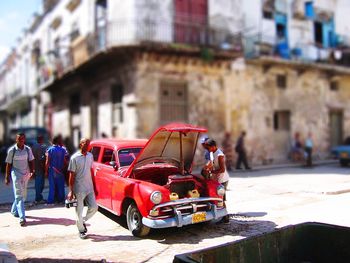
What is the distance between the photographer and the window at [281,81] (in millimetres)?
20033

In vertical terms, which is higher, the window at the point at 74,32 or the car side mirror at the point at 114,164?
the window at the point at 74,32

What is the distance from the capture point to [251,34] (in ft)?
62.6

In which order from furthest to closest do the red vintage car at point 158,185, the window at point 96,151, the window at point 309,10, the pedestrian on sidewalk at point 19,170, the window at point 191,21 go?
1. the window at point 309,10
2. the window at point 191,21
3. the window at point 96,151
4. the pedestrian on sidewalk at point 19,170
5. the red vintage car at point 158,185

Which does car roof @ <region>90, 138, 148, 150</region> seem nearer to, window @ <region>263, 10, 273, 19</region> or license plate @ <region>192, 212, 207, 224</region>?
license plate @ <region>192, 212, 207, 224</region>

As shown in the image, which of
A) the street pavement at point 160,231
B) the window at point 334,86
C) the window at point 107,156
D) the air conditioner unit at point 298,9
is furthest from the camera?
the window at point 334,86

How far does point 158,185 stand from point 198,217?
2.63 ft

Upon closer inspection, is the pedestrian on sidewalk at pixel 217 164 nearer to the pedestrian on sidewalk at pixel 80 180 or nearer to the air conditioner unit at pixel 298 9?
Result: the pedestrian on sidewalk at pixel 80 180

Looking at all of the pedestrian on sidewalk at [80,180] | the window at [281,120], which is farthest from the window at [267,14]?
the pedestrian on sidewalk at [80,180]

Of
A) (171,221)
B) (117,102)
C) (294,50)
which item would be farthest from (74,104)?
(171,221)

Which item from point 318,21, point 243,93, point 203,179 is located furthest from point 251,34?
point 203,179

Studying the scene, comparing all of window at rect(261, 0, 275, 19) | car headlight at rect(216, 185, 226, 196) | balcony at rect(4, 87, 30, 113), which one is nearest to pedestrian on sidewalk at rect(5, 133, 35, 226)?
car headlight at rect(216, 185, 226, 196)

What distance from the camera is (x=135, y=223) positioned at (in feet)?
20.6

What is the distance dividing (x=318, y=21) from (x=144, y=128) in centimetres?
1303

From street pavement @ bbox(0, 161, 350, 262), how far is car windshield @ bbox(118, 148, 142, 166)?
1.11 metres
